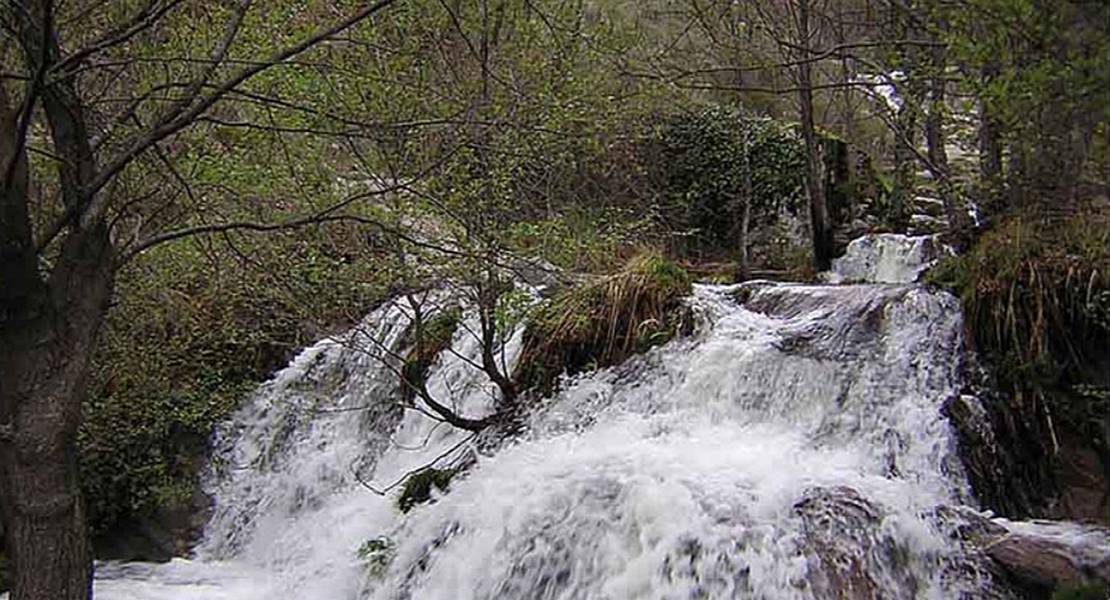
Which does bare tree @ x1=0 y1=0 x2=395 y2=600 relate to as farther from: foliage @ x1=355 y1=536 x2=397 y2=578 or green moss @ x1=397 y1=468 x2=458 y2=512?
green moss @ x1=397 y1=468 x2=458 y2=512

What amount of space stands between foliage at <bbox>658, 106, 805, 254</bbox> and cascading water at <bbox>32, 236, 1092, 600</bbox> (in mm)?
4498

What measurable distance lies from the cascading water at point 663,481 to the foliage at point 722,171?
4.50 meters

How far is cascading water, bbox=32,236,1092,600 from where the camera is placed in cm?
462

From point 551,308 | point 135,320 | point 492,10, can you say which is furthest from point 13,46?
point 551,308

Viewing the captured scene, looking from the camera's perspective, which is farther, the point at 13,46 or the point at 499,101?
the point at 499,101

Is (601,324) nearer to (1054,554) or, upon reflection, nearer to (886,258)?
(1054,554)

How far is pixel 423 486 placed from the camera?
6.41 m

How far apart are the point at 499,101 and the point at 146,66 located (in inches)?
77.2

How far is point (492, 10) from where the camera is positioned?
6273 mm

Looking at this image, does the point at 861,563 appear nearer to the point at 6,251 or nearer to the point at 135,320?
the point at 6,251

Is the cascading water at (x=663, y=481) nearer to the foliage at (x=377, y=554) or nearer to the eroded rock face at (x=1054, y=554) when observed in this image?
the foliage at (x=377, y=554)

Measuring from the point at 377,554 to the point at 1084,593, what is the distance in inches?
157

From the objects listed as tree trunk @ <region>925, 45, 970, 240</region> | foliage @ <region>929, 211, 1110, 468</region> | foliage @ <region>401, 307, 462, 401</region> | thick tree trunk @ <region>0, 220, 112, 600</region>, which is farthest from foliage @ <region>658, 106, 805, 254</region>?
thick tree trunk @ <region>0, 220, 112, 600</region>

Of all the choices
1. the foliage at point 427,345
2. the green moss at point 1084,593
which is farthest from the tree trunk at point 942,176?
the foliage at point 427,345
